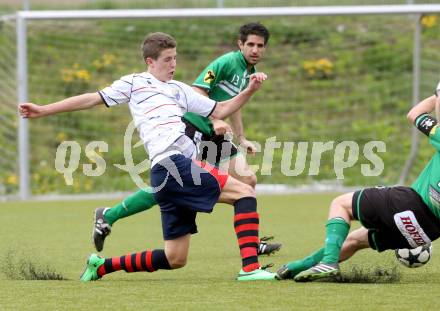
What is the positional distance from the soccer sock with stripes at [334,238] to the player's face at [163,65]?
1.39m

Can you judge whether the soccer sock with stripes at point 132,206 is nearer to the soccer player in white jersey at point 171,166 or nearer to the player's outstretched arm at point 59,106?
the soccer player in white jersey at point 171,166

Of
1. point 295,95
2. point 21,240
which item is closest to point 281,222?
point 21,240

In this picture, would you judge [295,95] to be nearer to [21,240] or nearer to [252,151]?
[21,240]

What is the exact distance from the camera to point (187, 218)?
20.4 ft

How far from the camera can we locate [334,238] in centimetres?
577

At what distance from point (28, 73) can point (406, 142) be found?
573cm

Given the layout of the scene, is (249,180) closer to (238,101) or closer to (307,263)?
(238,101)

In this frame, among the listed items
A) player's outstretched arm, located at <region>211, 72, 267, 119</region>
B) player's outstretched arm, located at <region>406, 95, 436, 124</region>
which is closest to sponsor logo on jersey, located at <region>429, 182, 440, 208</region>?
player's outstretched arm, located at <region>406, 95, 436, 124</region>

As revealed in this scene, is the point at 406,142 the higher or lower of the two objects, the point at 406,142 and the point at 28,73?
the lower

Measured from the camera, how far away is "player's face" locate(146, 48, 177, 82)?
6195 mm

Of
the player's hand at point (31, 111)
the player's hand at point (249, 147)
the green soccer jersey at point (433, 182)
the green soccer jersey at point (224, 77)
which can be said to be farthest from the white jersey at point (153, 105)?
the green soccer jersey at point (433, 182)

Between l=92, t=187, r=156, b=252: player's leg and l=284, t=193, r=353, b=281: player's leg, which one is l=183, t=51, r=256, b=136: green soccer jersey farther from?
l=284, t=193, r=353, b=281: player's leg

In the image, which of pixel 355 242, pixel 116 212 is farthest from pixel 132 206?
pixel 355 242

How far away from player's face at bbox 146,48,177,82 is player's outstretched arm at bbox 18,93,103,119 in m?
0.39
